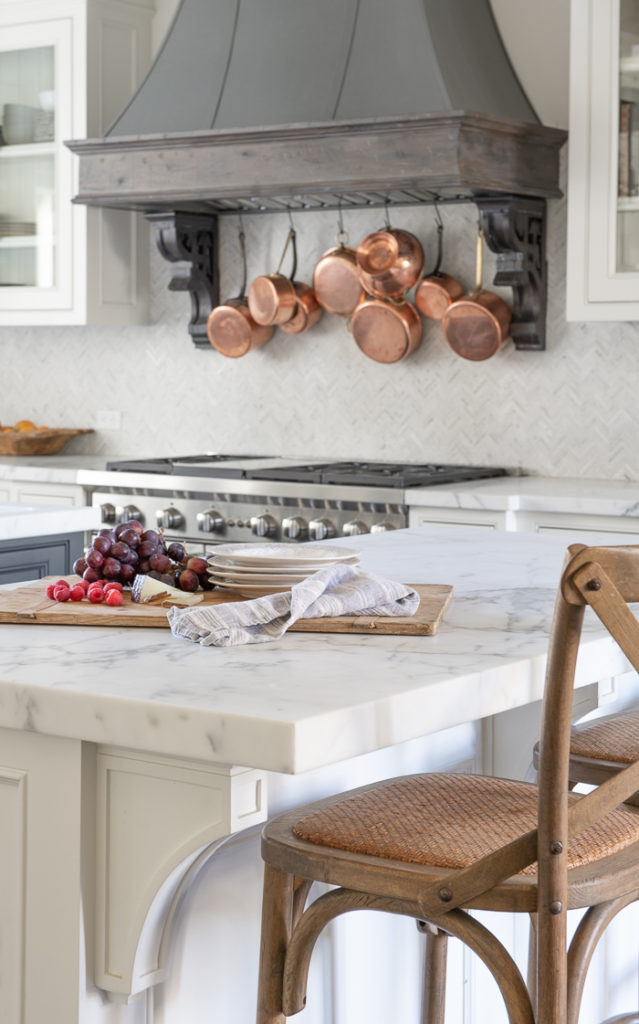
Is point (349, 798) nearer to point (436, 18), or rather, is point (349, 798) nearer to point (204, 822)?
point (204, 822)

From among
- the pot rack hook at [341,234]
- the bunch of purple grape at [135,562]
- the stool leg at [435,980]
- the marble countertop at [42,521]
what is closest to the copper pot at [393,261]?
the pot rack hook at [341,234]

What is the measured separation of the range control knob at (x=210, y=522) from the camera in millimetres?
→ 4145

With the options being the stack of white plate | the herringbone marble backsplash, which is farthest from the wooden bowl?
the stack of white plate

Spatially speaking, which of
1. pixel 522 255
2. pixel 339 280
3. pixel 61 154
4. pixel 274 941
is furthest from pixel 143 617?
pixel 61 154

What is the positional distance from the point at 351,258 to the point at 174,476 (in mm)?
971

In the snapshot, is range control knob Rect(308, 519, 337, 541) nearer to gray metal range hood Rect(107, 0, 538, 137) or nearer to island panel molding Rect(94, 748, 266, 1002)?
gray metal range hood Rect(107, 0, 538, 137)

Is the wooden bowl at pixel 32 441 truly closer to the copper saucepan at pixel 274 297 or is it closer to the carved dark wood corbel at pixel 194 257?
the carved dark wood corbel at pixel 194 257

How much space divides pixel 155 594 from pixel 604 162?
8.26ft

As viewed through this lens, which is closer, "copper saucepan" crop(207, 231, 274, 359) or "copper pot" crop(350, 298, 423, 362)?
"copper pot" crop(350, 298, 423, 362)

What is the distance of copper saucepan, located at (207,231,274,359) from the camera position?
4.73 metres

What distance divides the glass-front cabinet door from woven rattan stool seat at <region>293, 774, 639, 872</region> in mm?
3658

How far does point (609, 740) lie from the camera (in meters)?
1.82

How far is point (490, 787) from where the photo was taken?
150 centimetres

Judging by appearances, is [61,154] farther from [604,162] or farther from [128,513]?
[604,162]
